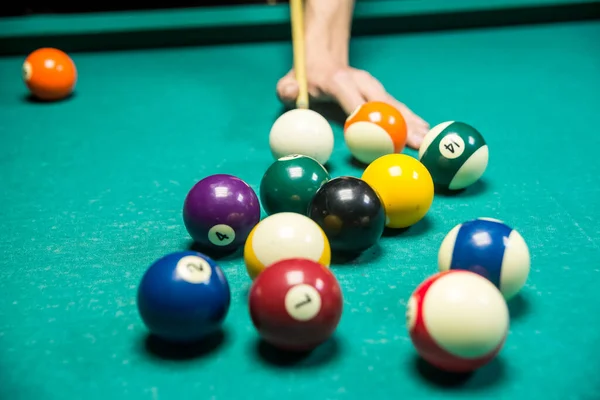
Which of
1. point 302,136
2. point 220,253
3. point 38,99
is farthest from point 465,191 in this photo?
point 38,99

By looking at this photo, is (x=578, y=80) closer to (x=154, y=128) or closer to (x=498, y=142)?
(x=498, y=142)

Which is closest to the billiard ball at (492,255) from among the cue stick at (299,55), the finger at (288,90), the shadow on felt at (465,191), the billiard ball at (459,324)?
the billiard ball at (459,324)

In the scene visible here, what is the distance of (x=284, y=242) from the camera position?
1.77 m

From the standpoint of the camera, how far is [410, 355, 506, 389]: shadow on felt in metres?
1.49

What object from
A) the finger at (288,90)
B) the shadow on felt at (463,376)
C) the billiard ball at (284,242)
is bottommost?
the finger at (288,90)

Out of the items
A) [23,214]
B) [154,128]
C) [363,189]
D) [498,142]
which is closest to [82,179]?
[23,214]

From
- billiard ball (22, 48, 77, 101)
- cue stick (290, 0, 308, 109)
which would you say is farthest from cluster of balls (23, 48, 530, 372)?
billiard ball (22, 48, 77, 101)

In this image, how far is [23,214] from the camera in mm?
2412

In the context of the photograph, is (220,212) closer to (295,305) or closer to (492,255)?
(295,305)

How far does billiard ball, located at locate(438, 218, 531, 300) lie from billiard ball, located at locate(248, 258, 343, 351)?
1.16 ft

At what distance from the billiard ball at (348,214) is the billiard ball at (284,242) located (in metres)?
0.10

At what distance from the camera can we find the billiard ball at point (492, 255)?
5.56ft

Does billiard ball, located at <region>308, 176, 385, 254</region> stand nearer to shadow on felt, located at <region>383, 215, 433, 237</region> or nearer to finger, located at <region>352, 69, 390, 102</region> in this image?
shadow on felt, located at <region>383, 215, 433, 237</region>

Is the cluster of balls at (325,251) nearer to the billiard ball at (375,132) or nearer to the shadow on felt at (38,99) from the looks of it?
the billiard ball at (375,132)
